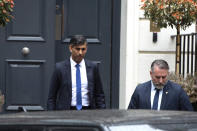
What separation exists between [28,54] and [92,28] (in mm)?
1066

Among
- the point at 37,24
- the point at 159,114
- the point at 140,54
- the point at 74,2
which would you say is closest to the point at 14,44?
the point at 37,24

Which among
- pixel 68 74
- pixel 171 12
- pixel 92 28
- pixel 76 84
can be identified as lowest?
pixel 76 84

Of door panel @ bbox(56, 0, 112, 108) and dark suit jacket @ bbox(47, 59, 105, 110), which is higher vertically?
door panel @ bbox(56, 0, 112, 108)

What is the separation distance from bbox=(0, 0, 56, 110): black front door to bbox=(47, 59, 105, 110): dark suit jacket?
2.36 meters

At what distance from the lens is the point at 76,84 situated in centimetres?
755

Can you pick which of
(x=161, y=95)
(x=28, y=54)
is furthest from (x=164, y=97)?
(x=28, y=54)

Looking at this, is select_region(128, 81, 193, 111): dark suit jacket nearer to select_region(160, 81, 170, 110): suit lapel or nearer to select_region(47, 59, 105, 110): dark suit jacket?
select_region(160, 81, 170, 110): suit lapel

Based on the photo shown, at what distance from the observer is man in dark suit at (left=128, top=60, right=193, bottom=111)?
6.94 meters

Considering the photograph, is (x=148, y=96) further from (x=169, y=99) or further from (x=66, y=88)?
(x=66, y=88)

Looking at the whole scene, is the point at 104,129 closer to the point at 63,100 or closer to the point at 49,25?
the point at 63,100

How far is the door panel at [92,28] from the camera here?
33.5ft

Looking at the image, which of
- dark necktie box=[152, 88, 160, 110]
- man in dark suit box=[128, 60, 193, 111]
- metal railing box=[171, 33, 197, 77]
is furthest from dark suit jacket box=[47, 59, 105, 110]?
metal railing box=[171, 33, 197, 77]

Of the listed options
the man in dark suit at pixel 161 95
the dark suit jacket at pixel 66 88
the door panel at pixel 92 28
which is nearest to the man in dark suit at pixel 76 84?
the dark suit jacket at pixel 66 88

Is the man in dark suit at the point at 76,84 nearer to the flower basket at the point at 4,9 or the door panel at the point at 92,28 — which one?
the flower basket at the point at 4,9
